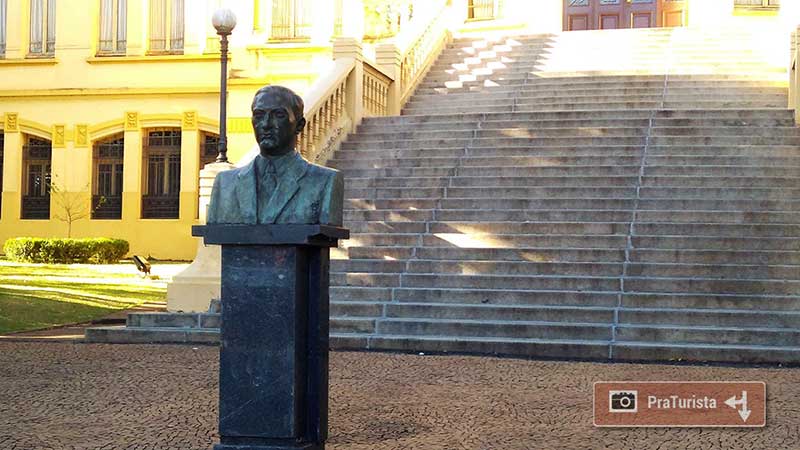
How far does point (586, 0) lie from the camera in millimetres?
26609

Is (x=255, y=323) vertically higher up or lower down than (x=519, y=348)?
higher up

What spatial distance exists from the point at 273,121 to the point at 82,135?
24091mm

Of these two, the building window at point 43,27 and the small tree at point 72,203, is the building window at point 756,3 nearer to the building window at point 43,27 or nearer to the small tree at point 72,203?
the small tree at point 72,203

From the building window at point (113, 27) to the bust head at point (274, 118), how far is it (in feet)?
79.3

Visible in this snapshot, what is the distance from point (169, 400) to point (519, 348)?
3852mm

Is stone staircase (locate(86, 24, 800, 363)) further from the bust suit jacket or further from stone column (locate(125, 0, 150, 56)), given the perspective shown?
stone column (locate(125, 0, 150, 56))

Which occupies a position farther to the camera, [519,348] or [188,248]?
[188,248]

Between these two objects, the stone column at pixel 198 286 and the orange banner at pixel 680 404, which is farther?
the stone column at pixel 198 286

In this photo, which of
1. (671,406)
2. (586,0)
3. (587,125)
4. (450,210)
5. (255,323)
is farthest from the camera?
(586,0)

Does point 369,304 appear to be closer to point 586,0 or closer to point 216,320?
point 216,320

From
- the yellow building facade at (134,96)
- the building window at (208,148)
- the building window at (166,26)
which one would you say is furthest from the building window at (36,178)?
the building window at (208,148)

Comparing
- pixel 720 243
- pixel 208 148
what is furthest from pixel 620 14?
pixel 720 243

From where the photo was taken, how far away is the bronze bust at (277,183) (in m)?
5.25

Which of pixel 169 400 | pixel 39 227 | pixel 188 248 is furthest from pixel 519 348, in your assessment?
pixel 39 227
